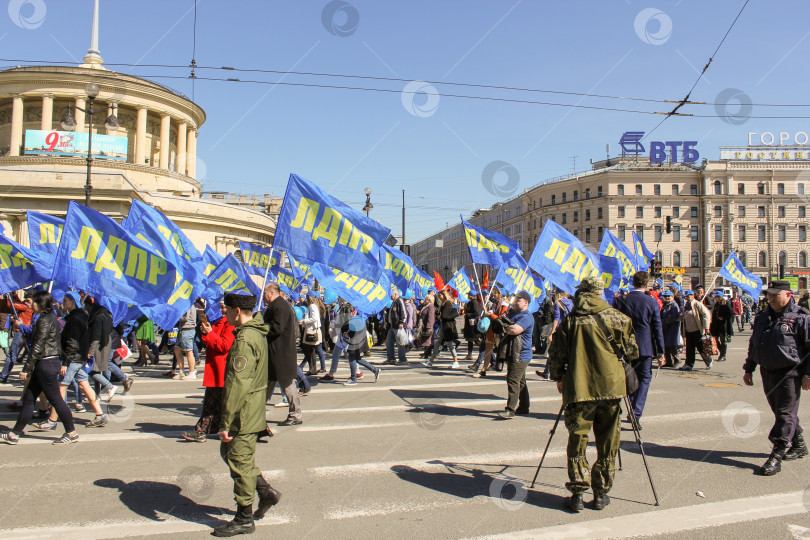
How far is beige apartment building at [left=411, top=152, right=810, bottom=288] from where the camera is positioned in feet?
262

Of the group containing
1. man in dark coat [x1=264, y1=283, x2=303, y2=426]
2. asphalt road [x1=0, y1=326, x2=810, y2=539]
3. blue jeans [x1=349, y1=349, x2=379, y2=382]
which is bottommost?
asphalt road [x1=0, y1=326, x2=810, y2=539]

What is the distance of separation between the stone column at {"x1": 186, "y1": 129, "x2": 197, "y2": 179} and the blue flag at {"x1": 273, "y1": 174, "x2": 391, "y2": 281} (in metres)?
65.8

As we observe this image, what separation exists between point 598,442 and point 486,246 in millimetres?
10178

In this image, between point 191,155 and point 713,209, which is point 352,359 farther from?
point 713,209

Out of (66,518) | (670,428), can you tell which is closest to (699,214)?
(670,428)

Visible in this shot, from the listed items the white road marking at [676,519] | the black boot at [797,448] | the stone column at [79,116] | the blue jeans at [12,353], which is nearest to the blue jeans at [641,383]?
the black boot at [797,448]

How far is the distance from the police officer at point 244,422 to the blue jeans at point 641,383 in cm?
465

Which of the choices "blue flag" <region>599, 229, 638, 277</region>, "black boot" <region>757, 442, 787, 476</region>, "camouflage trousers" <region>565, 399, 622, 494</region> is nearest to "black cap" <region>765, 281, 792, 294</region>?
"black boot" <region>757, 442, 787, 476</region>

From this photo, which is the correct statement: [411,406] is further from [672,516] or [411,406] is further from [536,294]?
[536,294]

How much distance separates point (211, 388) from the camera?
7.34 m

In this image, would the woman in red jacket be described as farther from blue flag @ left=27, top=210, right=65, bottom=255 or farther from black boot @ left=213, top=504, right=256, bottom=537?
blue flag @ left=27, top=210, right=65, bottom=255

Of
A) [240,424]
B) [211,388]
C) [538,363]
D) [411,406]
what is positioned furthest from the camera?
[538,363]

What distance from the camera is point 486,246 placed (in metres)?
14.8

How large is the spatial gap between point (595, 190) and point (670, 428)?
80858 mm
